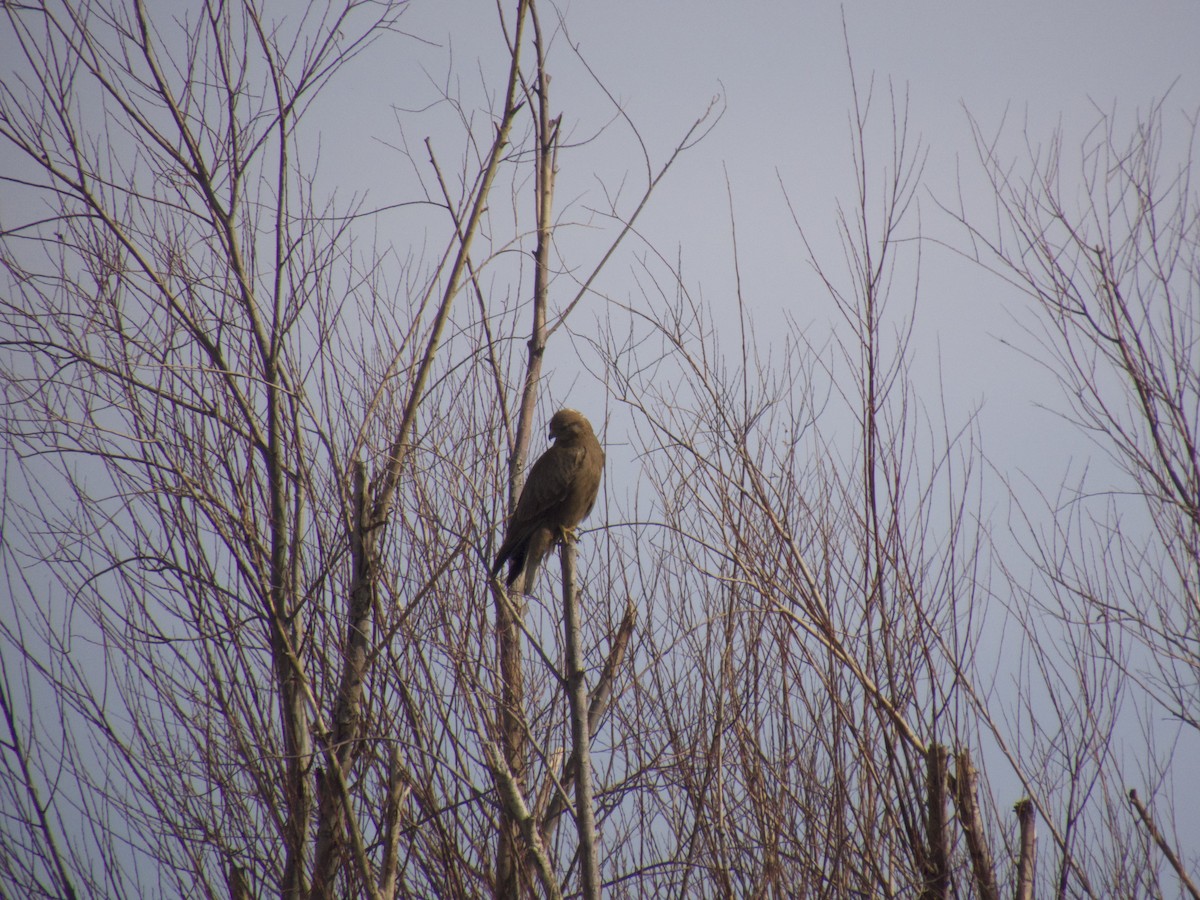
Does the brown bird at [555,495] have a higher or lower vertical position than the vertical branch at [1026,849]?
higher

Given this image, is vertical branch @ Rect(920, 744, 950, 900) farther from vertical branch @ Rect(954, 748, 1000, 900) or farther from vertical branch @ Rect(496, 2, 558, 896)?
vertical branch @ Rect(496, 2, 558, 896)

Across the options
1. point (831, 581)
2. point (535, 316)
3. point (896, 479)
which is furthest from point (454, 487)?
point (896, 479)

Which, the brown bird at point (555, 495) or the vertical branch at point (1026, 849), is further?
the brown bird at point (555, 495)

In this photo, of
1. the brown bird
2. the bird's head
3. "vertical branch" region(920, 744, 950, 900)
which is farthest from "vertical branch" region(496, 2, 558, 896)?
"vertical branch" region(920, 744, 950, 900)

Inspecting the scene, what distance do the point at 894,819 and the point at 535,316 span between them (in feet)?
7.62

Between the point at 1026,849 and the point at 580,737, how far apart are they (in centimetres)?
128

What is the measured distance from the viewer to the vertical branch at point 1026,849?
2.46 metres

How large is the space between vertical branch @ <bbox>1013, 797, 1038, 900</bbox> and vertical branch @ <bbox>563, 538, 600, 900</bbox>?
1.15 m

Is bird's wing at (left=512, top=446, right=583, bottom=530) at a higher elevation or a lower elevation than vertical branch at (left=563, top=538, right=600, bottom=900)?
higher

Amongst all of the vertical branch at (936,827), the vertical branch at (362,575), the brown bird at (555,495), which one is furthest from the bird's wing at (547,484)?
the vertical branch at (936,827)

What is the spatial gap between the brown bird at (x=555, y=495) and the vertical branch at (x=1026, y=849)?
206 centimetres

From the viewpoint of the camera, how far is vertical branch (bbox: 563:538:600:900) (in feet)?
9.12

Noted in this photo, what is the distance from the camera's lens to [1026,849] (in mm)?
2523

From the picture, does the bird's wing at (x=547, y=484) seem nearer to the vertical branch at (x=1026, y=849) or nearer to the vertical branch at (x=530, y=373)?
the vertical branch at (x=530, y=373)
